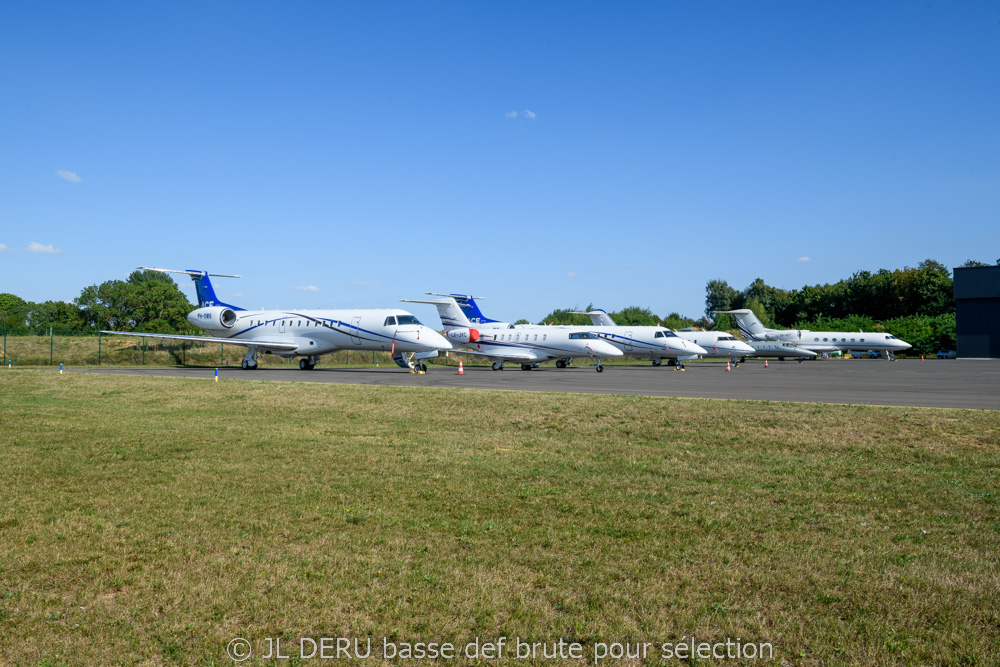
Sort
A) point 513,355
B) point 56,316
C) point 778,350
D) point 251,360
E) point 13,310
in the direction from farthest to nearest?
point 13,310 → point 56,316 → point 778,350 → point 513,355 → point 251,360

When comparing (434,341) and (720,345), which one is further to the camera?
(720,345)

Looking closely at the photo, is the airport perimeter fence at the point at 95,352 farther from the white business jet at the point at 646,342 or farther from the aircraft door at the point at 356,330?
the white business jet at the point at 646,342

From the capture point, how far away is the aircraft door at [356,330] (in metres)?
36.6

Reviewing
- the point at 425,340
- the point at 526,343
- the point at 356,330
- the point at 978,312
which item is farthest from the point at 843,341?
the point at 356,330

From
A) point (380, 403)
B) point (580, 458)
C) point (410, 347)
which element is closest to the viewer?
point (580, 458)

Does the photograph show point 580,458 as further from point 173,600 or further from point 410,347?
point 410,347

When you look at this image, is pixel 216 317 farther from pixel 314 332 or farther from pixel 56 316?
pixel 56 316

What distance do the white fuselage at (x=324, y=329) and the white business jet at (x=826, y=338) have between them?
4228 cm

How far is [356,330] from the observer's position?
36.7m

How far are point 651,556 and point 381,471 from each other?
15.3 feet

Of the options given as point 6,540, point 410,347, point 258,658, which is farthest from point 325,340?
point 258,658

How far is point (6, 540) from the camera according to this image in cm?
588

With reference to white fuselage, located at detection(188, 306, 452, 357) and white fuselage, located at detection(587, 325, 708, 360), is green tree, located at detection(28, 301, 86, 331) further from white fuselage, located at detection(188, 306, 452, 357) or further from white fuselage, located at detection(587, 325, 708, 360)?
white fuselage, located at detection(587, 325, 708, 360)

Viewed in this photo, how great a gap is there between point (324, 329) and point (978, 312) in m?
68.0
